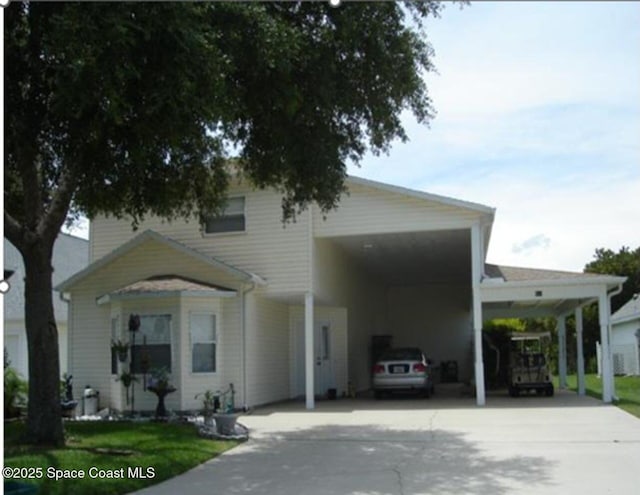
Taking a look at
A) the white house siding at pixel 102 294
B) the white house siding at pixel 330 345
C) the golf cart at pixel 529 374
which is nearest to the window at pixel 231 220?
the white house siding at pixel 102 294

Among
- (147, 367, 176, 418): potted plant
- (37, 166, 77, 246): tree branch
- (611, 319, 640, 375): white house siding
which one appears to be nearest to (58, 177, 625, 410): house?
(147, 367, 176, 418): potted plant

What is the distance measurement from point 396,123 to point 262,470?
5.88m

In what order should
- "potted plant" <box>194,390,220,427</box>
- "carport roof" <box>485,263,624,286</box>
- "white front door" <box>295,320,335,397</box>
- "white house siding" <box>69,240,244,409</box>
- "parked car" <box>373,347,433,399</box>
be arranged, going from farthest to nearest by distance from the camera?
"white front door" <box>295,320,335,397</box> → "parked car" <box>373,347,433,399</box> → "white house siding" <box>69,240,244,409</box> → "carport roof" <box>485,263,624,286</box> → "potted plant" <box>194,390,220,427</box>

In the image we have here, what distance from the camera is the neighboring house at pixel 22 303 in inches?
944

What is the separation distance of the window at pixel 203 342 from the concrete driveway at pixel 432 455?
6.18ft

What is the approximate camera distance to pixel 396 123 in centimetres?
1245

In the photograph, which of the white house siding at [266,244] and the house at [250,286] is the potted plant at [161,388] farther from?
the white house siding at [266,244]

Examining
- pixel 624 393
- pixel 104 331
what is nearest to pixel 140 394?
pixel 104 331

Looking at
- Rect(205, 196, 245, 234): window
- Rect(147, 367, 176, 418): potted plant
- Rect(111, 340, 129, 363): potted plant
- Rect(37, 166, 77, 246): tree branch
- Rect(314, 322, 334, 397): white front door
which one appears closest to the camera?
Rect(37, 166, 77, 246): tree branch

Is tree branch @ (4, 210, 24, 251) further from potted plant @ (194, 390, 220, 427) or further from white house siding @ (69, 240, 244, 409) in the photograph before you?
white house siding @ (69, 240, 244, 409)

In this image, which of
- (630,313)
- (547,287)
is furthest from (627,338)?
(547,287)

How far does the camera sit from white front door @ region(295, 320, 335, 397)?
74.6 feet

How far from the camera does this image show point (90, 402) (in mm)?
18938

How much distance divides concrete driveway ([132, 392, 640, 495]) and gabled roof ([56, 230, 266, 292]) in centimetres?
343
